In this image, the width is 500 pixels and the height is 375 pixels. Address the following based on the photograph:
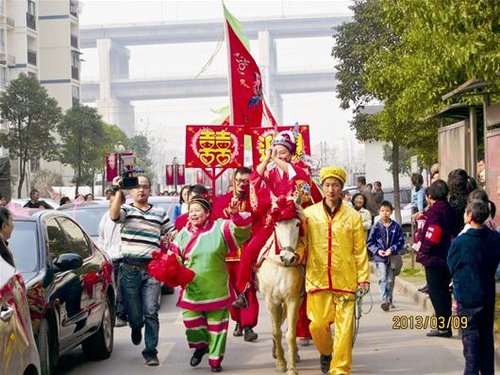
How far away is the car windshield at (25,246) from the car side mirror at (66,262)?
18cm

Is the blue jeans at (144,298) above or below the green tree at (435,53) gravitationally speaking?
below

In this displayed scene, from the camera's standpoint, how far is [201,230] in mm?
10039

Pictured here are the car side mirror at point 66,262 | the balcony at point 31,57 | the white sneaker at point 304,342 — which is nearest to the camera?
the car side mirror at point 66,262

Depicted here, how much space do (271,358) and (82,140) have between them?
5041 centimetres

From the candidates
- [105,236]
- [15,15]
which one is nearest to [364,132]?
[105,236]

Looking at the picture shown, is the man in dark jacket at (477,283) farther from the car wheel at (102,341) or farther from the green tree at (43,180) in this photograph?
the green tree at (43,180)

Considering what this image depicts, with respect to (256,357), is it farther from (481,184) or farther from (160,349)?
(481,184)

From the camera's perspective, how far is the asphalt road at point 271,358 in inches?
398

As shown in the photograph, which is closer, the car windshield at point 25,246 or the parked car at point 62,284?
the parked car at point 62,284

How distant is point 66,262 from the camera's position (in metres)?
8.76

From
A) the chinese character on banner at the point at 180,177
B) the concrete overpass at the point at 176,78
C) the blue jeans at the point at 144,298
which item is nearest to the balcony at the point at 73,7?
the chinese character on banner at the point at 180,177

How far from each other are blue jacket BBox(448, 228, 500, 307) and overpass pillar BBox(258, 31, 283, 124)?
147777mm

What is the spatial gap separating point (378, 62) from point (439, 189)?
9.91 metres
